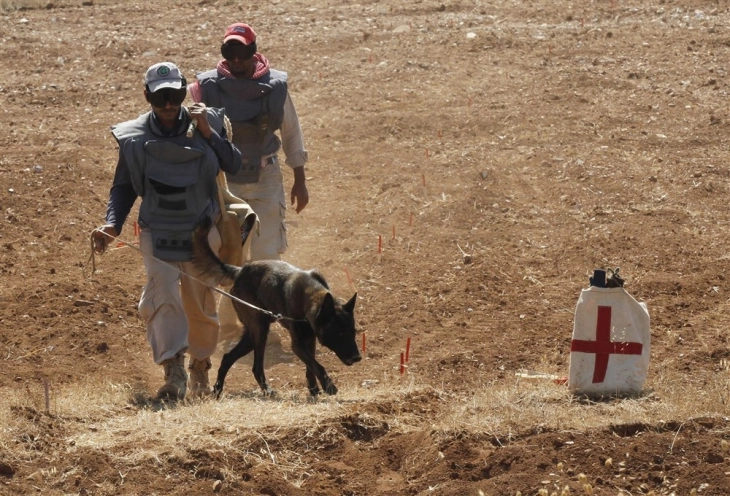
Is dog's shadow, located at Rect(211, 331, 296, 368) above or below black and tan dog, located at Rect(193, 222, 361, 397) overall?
below

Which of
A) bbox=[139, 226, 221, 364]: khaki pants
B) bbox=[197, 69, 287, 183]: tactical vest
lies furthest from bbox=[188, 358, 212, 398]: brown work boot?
bbox=[197, 69, 287, 183]: tactical vest

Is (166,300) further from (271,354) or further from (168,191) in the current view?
(271,354)

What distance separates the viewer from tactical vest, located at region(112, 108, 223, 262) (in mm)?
7328

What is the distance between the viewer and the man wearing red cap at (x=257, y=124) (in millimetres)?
8727

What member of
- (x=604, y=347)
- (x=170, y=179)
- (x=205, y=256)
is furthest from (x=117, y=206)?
(x=604, y=347)

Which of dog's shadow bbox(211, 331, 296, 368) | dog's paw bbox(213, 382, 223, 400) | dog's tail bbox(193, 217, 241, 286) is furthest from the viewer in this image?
dog's shadow bbox(211, 331, 296, 368)

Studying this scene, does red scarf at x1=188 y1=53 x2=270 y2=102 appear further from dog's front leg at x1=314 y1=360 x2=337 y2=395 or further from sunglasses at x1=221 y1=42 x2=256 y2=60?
dog's front leg at x1=314 y1=360 x2=337 y2=395

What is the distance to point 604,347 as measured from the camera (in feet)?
22.6

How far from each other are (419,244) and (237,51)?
338 cm

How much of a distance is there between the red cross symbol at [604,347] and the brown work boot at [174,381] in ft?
8.04

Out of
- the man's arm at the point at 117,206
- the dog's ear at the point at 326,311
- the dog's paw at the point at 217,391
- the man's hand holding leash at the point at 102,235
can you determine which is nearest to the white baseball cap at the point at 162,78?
the man's arm at the point at 117,206

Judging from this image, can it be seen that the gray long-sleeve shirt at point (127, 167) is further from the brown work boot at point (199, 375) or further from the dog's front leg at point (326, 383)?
the dog's front leg at point (326, 383)

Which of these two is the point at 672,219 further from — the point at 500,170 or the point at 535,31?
the point at 535,31

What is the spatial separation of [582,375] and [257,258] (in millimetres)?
3074
